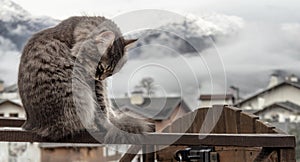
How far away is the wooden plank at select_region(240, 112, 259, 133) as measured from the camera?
38.7 inches

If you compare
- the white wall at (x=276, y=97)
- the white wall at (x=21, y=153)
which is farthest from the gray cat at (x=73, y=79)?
the white wall at (x=276, y=97)

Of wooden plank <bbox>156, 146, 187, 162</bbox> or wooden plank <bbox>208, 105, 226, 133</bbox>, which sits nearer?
wooden plank <bbox>208, 105, 226, 133</bbox>

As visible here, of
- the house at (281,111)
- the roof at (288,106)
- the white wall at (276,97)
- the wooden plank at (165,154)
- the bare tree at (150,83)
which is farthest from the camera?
the white wall at (276,97)

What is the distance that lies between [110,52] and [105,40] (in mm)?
33

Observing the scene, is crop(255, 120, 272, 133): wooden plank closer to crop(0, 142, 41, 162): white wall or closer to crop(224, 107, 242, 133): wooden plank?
crop(224, 107, 242, 133): wooden plank

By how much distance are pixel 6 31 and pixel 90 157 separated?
1469 millimetres

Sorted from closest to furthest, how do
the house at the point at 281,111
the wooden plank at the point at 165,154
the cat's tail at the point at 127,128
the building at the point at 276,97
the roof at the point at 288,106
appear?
the cat's tail at the point at 127,128 → the wooden plank at the point at 165,154 → the house at the point at 281,111 → the roof at the point at 288,106 → the building at the point at 276,97

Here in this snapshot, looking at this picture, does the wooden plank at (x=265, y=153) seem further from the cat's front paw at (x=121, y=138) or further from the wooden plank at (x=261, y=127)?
the cat's front paw at (x=121, y=138)

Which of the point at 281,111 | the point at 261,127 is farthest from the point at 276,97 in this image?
the point at 261,127

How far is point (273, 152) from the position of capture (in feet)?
2.57

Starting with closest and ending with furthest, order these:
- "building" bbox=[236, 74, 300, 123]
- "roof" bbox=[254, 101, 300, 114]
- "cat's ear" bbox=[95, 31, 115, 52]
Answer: "cat's ear" bbox=[95, 31, 115, 52]
"roof" bbox=[254, 101, 300, 114]
"building" bbox=[236, 74, 300, 123]

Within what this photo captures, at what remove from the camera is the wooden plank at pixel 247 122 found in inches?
38.7

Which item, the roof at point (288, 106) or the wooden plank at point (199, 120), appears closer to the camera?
the wooden plank at point (199, 120)

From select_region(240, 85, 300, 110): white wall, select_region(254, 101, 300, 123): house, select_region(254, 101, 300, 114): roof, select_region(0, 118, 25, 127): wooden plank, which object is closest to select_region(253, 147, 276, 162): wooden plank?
select_region(0, 118, 25, 127): wooden plank
